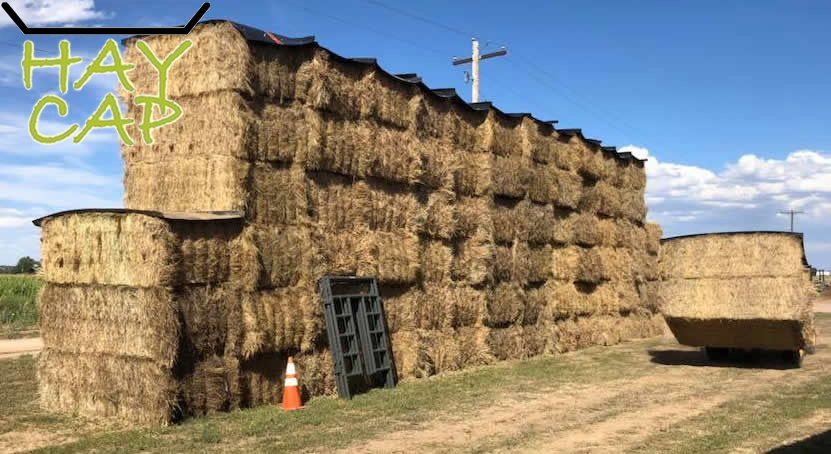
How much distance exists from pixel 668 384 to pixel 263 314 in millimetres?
7334

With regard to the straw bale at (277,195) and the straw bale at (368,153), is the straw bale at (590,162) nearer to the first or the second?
the straw bale at (368,153)

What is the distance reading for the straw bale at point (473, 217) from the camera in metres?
17.2

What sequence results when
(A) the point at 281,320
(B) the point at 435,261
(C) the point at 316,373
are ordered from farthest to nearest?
(B) the point at 435,261 → (C) the point at 316,373 → (A) the point at 281,320

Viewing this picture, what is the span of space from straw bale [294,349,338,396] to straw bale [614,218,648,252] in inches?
543

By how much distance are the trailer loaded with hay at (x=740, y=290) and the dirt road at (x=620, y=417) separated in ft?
2.59

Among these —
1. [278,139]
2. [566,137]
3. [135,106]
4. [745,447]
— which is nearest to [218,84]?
[278,139]

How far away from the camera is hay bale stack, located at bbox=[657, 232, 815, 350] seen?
1484cm

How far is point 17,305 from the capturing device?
29141 mm

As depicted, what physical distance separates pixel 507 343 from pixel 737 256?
18.3ft

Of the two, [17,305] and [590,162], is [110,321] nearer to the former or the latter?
[590,162]

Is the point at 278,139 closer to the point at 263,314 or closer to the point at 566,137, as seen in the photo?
the point at 263,314

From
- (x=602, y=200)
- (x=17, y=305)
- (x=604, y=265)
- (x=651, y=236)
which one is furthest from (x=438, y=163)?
(x=17, y=305)

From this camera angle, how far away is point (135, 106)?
13.4 meters

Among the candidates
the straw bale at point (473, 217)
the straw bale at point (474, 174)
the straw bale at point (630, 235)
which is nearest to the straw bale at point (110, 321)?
the straw bale at point (473, 217)
